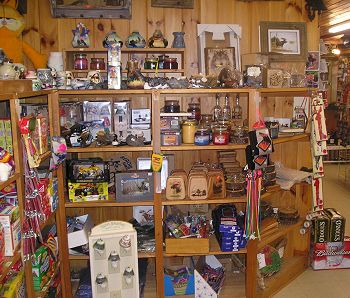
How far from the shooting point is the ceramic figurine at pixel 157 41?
104 inches

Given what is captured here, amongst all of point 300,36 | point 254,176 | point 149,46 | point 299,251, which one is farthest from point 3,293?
point 300,36

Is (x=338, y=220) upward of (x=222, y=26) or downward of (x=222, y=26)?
downward

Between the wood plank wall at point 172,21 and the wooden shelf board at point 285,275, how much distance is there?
1.72 m

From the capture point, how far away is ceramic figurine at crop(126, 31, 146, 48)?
2.61 metres

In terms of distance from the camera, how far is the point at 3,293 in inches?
64.8

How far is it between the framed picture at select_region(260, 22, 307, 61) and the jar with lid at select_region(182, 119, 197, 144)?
0.90 m

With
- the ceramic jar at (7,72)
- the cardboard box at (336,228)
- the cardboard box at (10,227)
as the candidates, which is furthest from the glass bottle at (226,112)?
the cardboard box at (10,227)

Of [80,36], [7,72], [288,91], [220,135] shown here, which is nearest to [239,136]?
[220,135]

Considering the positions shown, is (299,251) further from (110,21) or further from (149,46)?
(110,21)

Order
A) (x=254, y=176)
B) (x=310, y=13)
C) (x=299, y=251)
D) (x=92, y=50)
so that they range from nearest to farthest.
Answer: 1. (x=254, y=176)
2. (x=92, y=50)
3. (x=310, y=13)
4. (x=299, y=251)

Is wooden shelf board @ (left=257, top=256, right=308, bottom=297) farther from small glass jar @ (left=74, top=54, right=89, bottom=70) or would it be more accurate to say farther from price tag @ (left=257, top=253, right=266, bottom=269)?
small glass jar @ (left=74, top=54, right=89, bottom=70)

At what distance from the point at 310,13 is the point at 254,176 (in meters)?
1.45

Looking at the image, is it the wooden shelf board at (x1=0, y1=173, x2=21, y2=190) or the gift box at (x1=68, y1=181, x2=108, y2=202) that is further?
the gift box at (x1=68, y1=181, x2=108, y2=202)

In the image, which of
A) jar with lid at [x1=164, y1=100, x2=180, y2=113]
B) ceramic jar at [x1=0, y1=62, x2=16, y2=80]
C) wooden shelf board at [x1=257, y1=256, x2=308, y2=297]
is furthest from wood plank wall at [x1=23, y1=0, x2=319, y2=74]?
wooden shelf board at [x1=257, y1=256, x2=308, y2=297]
